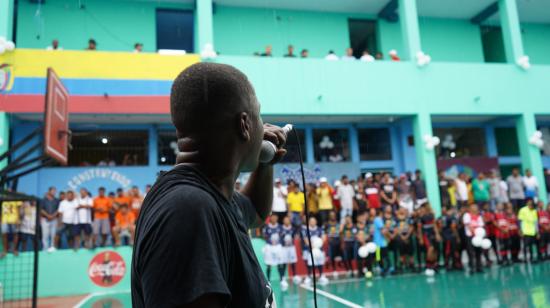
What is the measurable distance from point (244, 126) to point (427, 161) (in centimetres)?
1291

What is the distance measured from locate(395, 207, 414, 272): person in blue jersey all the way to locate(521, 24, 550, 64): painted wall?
11.1 m

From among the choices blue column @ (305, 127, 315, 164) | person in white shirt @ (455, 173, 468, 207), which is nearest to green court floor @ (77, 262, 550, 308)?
person in white shirt @ (455, 173, 468, 207)

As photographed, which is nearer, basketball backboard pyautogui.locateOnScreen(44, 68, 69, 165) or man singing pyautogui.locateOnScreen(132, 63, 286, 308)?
man singing pyautogui.locateOnScreen(132, 63, 286, 308)

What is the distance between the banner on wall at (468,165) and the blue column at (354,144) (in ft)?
9.63

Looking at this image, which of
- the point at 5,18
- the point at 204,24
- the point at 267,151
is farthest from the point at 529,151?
the point at 5,18

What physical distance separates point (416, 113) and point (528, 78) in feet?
14.7

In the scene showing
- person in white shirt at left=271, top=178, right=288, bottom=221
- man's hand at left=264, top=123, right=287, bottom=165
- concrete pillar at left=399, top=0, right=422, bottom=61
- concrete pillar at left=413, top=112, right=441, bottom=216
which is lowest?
man's hand at left=264, top=123, right=287, bottom=165

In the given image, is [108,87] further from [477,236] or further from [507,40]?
[507,40]

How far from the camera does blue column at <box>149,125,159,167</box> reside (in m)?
13.7

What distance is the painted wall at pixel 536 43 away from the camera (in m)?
18.3

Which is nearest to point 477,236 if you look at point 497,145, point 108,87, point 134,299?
point 497,145

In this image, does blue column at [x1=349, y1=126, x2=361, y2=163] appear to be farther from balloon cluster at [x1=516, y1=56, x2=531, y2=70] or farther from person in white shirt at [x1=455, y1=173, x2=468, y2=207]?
balloon cluster at [x1=516, y1=56, x2=531, y2=70]

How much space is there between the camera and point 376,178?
13164 mm

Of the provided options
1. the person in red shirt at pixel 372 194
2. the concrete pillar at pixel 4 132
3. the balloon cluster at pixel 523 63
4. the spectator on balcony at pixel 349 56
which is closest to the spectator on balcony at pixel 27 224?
the concrete pillar at pixel 4 132
